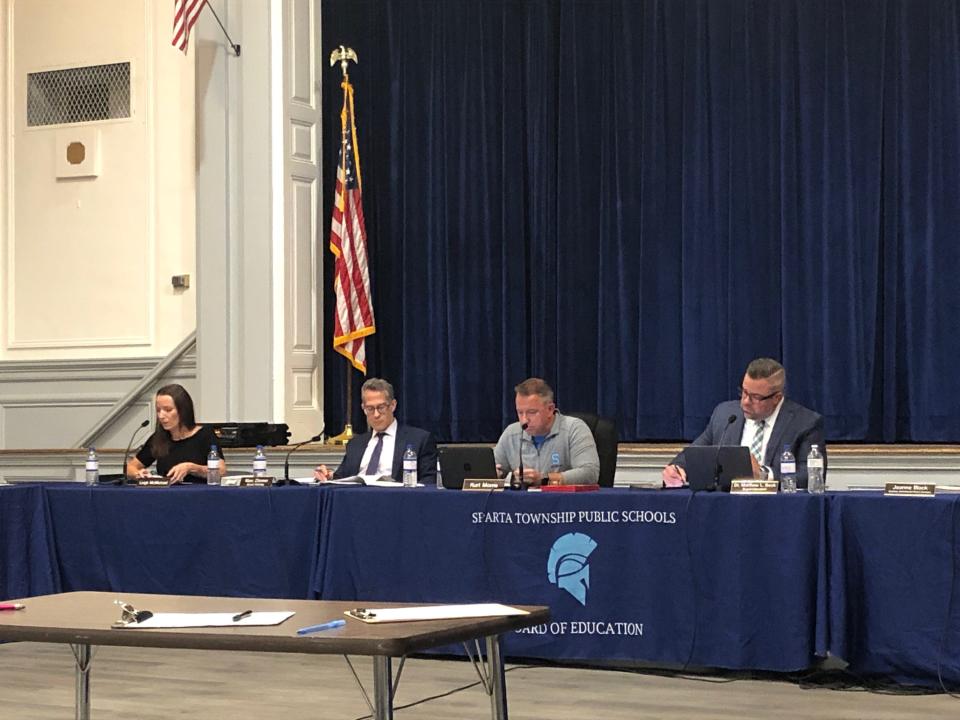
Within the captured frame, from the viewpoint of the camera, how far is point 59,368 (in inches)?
430

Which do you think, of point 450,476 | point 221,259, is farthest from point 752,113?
point 450,476

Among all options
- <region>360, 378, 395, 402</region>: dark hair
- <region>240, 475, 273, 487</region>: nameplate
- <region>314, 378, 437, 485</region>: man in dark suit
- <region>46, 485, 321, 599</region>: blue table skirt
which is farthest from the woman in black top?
<region>360, 378, 395, 402</region>: dark hair

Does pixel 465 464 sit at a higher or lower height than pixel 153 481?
higher

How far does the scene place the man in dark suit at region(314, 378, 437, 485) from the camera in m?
6.84

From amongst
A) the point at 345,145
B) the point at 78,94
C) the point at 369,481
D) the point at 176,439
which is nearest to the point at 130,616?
the point at 369,481

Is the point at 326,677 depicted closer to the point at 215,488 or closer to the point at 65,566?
the point at 215,488

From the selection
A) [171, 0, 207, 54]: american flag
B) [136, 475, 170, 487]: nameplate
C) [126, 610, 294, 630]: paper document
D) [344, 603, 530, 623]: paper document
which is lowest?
[136, 475, 170, 487]: nameplate

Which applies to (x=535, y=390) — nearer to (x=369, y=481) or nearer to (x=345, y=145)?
(x=369, y=481)

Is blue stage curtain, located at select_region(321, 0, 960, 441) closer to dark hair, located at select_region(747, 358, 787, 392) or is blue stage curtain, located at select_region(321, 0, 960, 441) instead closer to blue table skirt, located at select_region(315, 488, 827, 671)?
dark hair, located at select_region(747, 358, 787, 392)

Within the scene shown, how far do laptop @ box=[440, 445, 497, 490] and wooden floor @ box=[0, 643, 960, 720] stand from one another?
0.76 metres

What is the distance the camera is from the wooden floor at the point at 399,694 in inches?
193

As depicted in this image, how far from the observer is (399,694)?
5.32 meters

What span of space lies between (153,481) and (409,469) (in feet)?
4.17

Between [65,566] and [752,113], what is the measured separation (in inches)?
206
